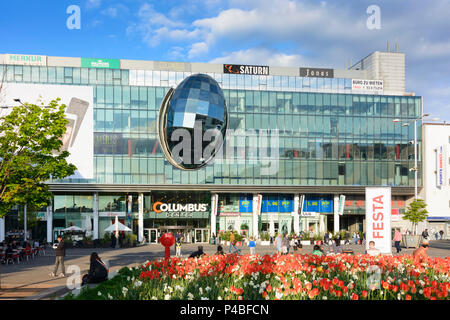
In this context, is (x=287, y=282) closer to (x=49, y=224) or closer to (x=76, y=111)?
(x=76, y=111)

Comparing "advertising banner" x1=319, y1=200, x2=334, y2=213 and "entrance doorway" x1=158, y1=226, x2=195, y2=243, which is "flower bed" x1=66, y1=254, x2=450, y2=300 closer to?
"entrance doorway" x1=158, y1=226, x2=195, y2=243

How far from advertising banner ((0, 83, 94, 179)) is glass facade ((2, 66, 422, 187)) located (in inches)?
32.2

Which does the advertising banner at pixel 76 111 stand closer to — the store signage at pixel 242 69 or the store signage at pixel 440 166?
the store signage at pixel 242 69

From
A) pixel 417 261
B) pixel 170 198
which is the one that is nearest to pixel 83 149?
pixel 170 198

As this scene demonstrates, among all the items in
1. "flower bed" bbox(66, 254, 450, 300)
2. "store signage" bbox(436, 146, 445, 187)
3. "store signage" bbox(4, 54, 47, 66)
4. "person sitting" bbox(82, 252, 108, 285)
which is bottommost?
"person sitting" bbox(82, 252, 108, 285)

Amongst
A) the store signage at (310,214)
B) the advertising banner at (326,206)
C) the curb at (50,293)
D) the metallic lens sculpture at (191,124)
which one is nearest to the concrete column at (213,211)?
the store signage at (310,214)

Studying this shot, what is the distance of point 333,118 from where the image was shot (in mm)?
61500

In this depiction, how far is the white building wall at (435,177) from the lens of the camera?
2458 inches

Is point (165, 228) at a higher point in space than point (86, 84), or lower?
lower

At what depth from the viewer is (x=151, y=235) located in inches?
2306

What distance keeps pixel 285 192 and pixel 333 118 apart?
11.9 m

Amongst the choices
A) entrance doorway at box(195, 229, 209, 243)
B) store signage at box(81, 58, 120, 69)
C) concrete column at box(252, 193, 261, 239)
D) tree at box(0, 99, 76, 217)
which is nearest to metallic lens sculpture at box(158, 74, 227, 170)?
tree at box(0, 99, 76, 217)

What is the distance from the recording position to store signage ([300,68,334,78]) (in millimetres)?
80188
